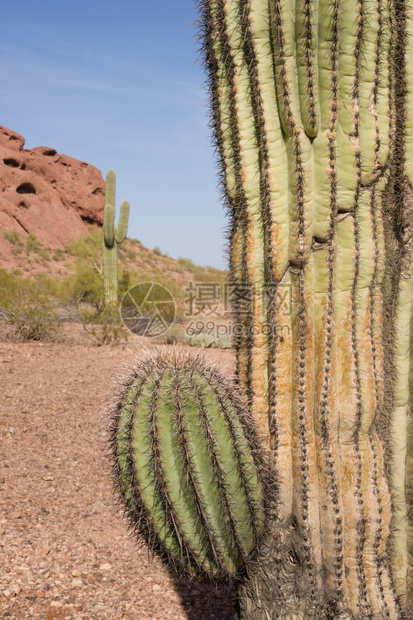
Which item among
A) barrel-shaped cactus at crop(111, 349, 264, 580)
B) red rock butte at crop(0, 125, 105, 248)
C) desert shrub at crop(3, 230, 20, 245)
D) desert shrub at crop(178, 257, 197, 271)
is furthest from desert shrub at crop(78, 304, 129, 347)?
desert shrub at crop(178, 257, 197, 271)

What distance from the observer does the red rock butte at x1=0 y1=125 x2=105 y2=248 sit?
126 ft

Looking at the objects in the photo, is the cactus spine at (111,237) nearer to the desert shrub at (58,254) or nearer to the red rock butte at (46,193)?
the desert shrub at (58,254)

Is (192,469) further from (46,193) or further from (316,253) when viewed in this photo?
(46,193)

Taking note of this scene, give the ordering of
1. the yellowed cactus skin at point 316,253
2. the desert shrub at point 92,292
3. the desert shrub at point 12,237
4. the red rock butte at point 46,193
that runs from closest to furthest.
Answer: the yellowed cactus skin at point 316,253, the desert shrub at point 92,292, the desert shrub at point 12,237, the red rock butte at point 46,193

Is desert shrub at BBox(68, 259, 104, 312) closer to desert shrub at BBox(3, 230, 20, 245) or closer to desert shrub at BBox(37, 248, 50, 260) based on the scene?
desert shrub at BBox(37, 248, 50, 260)

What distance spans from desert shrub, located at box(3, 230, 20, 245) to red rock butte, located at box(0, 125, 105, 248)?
3.59 ft

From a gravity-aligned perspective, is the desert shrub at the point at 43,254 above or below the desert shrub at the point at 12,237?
below

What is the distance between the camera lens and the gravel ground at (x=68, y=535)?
3.22m

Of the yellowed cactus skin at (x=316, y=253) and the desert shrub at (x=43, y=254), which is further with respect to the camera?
the desert shrub at (x=43, y=254)

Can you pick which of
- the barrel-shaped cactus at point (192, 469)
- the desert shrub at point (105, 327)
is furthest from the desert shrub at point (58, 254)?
the barrel-shaped cactus at point (192, 469)

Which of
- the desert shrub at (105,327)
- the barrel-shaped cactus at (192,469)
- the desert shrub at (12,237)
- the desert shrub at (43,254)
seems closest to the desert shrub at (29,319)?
the desert shrub at (105,327)

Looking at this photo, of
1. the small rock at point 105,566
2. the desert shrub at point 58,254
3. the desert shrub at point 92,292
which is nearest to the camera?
the small rock at point 105,566

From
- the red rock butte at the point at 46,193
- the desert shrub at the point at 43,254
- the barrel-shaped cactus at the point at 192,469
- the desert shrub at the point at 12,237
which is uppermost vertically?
the red rock butte at the point at 46,193

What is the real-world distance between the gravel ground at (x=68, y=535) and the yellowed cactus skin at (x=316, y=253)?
2.24 ft
